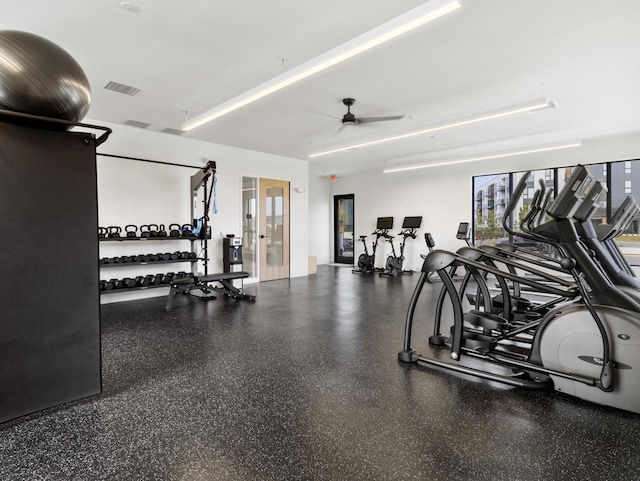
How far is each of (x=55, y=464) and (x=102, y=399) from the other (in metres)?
0.72

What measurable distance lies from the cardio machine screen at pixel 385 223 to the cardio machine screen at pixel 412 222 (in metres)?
0.42

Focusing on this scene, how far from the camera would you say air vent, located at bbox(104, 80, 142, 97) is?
430cm

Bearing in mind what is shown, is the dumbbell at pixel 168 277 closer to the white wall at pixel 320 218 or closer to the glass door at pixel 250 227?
the glass door at pixel 250 227

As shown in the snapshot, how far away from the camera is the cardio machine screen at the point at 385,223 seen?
33.0ft

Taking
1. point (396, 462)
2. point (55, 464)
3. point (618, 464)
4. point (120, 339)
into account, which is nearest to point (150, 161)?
point (120, 339)

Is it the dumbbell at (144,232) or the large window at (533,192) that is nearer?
the dumbbell at (144,232)

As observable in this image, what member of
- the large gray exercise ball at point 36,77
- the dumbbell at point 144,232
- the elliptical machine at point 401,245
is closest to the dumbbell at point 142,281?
the dumbbell at point 144,232

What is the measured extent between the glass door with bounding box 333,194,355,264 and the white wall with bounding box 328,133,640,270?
282 mm

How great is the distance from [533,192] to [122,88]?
7.59 meters

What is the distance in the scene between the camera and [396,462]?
1.80 m

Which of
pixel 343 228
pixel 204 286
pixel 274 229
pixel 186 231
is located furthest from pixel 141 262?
pixel 343 228

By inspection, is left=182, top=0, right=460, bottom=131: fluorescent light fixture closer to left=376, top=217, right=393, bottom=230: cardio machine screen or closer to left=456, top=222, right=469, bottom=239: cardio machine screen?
left=456, top=222, right=469, bottom=239: cardio machine screen

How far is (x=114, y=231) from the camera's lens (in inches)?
227

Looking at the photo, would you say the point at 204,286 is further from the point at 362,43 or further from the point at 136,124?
the point at 362,43
